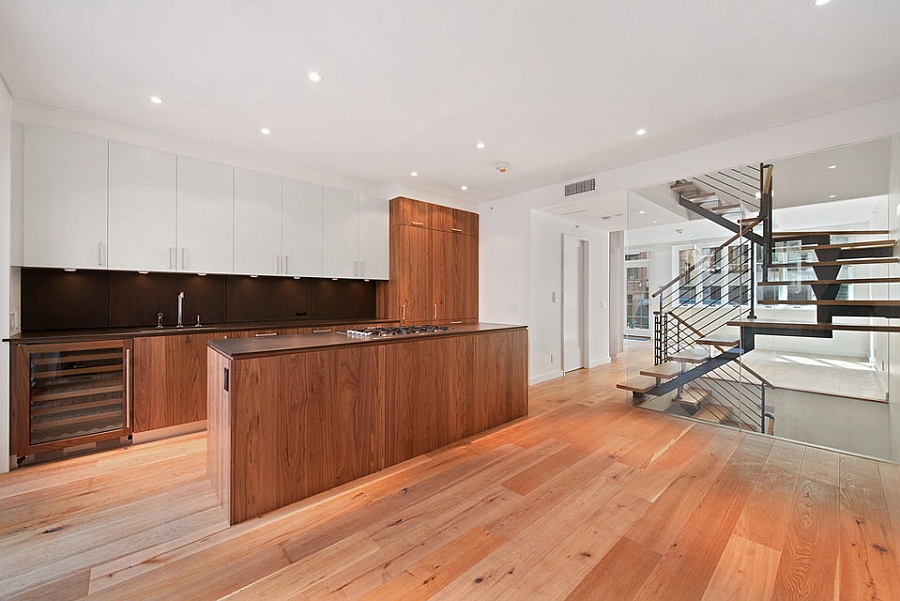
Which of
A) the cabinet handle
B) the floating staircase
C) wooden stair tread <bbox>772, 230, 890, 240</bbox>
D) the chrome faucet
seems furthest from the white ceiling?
the cabinet handle

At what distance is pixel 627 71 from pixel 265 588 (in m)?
3.37

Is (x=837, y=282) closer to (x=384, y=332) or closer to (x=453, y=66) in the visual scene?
(x=453, y=66)

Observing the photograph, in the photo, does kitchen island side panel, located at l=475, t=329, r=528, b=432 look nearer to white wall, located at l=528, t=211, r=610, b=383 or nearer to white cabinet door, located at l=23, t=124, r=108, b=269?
white wall, located at l=528, t=211, r=610, b=383

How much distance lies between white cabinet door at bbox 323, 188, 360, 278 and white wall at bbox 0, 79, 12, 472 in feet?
7.89

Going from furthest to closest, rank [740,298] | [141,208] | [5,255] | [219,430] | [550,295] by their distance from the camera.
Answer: [550,295], [740,298], [141,208], [5,255], [219,430]

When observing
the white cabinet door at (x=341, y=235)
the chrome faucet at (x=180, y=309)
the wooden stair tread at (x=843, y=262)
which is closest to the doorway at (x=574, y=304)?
the wooden stair tread at (x=843, y=262)

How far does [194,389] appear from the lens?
323cm

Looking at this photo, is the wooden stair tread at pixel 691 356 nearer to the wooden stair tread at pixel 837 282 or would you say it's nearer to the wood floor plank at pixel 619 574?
the wooden stair tread at pixel 837 282

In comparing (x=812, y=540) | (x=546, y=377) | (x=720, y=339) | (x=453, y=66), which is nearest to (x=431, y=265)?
(x=546, y=377)

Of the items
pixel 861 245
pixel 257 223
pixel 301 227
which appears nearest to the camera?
pixel 861 245

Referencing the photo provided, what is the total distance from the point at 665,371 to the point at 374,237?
375cm

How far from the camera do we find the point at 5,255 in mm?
2580

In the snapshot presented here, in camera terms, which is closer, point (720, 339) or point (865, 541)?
point (865, 541)

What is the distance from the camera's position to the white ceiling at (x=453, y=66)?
1.90 metres
